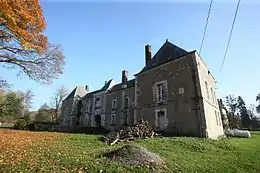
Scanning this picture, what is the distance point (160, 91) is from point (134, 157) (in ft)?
44.7

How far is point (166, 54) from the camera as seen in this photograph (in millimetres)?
21188

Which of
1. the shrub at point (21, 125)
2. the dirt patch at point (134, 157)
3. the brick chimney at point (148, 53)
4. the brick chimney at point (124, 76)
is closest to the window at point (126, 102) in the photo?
the brick chimney at point (124, 76)

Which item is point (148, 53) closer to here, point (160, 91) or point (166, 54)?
point (166, 54)

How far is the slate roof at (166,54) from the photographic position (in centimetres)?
1972

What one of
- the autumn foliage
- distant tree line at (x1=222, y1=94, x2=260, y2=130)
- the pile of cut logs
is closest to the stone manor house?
the pile of cut logs

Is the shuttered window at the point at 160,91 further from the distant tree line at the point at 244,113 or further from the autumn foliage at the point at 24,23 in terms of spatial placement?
the distant tree line at the point at 244,113

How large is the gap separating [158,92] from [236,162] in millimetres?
12205

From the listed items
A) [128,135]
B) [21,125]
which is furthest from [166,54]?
[21,125]

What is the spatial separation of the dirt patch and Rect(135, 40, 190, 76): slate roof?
13554 mm

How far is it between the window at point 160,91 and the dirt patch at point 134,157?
40.5 ft

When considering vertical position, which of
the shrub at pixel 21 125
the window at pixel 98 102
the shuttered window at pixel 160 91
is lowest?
the shrub at pixel 21 125

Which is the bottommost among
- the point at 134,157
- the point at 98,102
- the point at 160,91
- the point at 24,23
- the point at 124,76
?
the point at 134,157

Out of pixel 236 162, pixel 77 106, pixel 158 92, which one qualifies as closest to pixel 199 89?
pixel 158 92

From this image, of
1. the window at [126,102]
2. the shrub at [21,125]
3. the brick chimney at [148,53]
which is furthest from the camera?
the window at [126,102]
